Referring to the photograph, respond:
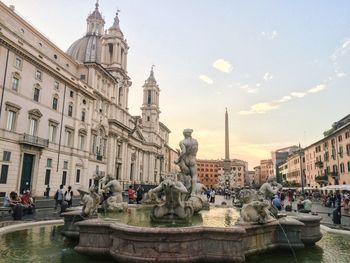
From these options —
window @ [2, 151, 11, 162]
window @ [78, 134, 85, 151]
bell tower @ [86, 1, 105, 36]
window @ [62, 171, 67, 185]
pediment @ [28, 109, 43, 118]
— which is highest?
bell tower @ [86, 1, 105, 36]

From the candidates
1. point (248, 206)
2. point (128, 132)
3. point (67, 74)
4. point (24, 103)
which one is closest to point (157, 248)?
point (248, 206)

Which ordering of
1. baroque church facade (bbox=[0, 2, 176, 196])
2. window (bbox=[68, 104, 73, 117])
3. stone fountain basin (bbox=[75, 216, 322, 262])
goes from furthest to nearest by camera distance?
window (bbox=[68, 104, 73, 117])
baroque church facade (bbox=[0, 2, 176, 196])
stone fountain basin (bbox=[75, 216, 322, 262])

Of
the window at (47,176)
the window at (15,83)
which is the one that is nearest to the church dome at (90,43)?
the window at (15,83)

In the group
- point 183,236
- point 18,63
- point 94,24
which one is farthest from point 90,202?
point 94,24

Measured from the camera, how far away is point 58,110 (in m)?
34.1

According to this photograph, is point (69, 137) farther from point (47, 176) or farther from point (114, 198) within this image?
point (114, 198)

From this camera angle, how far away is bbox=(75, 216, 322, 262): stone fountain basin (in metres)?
5.44

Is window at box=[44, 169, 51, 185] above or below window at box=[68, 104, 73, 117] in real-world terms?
below

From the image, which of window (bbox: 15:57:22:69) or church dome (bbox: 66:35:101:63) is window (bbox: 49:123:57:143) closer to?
window (bbox: 15:57:22:69)

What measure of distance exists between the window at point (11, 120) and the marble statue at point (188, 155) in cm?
2171

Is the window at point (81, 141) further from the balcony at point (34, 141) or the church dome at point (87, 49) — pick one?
the church dome at point (87, 49)

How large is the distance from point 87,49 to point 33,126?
35169 mm

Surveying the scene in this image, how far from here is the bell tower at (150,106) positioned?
279ft

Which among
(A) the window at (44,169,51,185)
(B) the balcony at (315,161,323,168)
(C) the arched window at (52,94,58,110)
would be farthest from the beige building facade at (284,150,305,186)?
(A) the window at (44,169,51,185)
